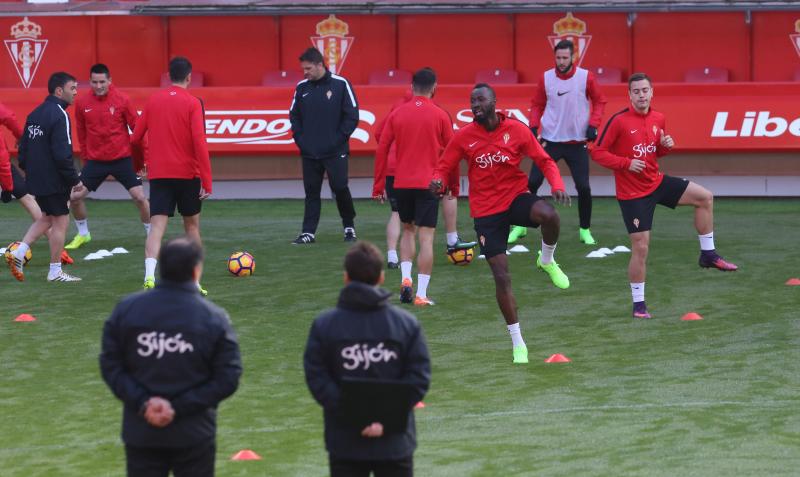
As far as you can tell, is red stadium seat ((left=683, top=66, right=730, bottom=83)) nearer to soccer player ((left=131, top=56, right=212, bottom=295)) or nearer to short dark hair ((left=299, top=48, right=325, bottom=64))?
short dark hair ((left=299, top=48, right=325, bottom=64))

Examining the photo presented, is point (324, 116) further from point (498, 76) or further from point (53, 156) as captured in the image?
point (498, 76)

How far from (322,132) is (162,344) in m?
11.9

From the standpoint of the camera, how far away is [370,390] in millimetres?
5430

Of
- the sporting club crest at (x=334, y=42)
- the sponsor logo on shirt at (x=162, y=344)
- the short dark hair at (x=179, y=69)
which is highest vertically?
the sporting club crest at (x=334, y=42)

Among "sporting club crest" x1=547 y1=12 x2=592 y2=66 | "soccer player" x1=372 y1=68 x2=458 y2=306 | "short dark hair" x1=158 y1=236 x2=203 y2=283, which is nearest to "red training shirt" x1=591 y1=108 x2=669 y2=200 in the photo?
"soccer player" x1=372 y1=68 x2=458 y2=306

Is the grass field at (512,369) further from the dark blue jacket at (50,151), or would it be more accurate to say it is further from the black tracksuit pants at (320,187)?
the dark blue jacket at (50,151)

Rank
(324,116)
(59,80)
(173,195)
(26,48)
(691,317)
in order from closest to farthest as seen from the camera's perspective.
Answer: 1. (691,317)
2. (173,195)
3. (59,80)
4. (324,116)
5. (26,48)

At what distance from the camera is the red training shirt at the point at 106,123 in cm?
1605

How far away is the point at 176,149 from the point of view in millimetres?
13062

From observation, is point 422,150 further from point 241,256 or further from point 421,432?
point 421,432

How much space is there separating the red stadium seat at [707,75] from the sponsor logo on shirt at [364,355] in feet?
67.7

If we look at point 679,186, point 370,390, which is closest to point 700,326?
point 679,186

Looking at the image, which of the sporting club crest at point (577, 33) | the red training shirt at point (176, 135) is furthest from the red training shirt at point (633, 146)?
the sporting club crest at point (577, 33)

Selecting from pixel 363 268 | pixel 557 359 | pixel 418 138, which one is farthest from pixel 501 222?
pixel 363 268
